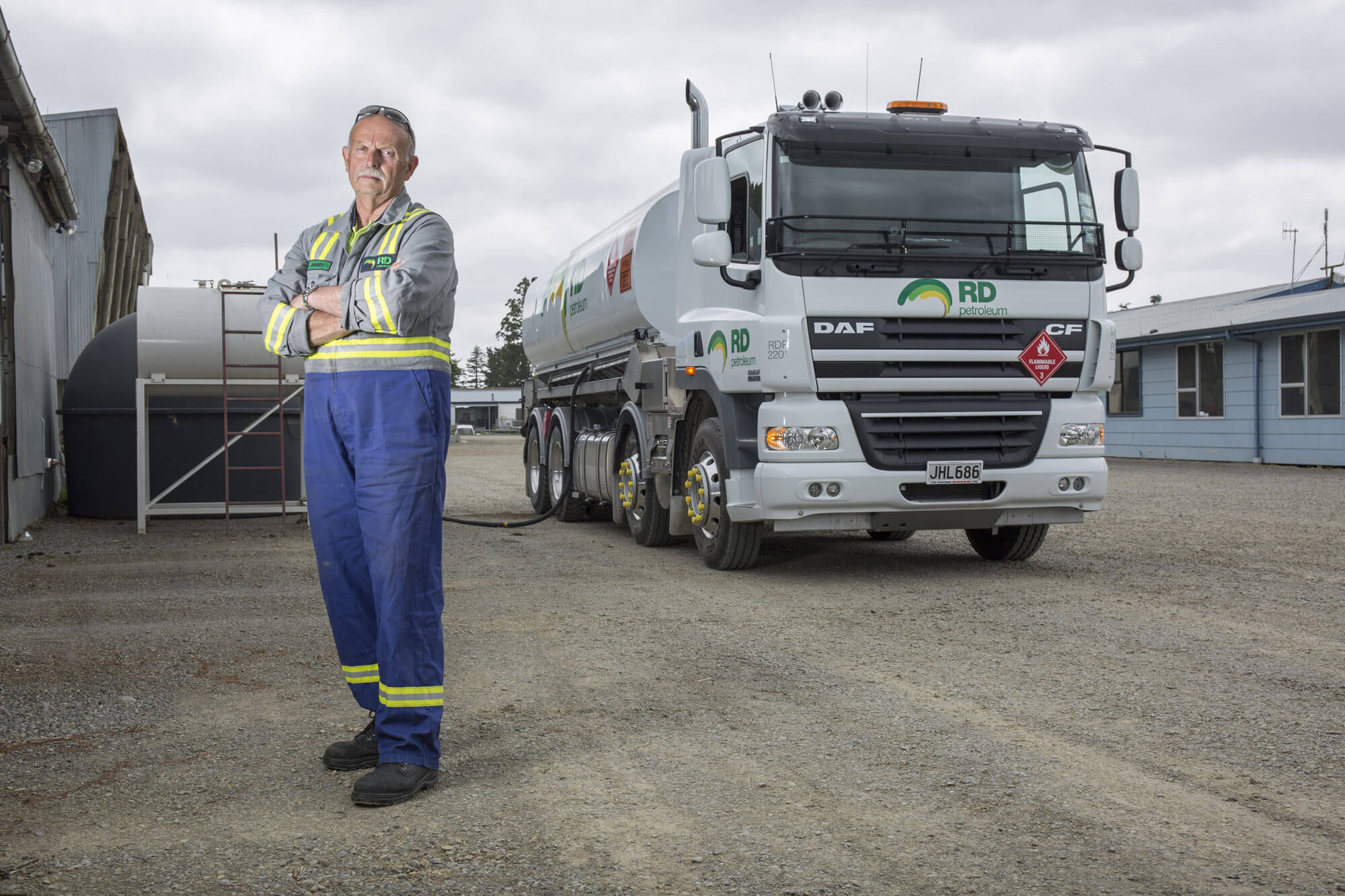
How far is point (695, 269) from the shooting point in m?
9.60

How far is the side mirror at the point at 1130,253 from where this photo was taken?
28.4 ft

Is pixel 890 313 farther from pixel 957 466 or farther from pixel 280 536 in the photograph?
pixel 280 536

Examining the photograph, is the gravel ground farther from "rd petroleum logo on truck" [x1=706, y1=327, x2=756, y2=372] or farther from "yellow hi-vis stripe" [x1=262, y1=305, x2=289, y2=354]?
"rd petroleum logo on truck" [x1=706, y1=327, x2=756, y2=372]

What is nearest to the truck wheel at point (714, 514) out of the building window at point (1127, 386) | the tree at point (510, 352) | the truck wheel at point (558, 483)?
the truck wheel at point (558, 483)

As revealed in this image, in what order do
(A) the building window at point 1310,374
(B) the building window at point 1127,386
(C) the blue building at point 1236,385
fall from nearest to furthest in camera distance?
(A) the building window at point 1310,374 < (C) the blue building at point 1236,385 < (B) the building window at point 1127,386

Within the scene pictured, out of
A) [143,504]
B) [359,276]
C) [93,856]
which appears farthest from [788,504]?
[143,504]

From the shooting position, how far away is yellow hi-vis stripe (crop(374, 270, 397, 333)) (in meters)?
3.79

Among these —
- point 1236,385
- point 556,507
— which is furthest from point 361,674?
point 1236,385

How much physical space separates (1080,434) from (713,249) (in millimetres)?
2993

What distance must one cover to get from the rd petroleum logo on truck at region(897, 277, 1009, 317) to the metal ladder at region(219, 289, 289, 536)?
329 inches

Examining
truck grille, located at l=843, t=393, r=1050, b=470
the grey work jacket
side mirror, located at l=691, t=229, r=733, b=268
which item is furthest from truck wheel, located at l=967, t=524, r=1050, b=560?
the grey work jacket

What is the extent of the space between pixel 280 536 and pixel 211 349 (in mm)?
2971

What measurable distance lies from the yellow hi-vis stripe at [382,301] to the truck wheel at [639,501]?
22.9 ft

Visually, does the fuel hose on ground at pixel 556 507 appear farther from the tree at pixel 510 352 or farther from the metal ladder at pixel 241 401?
the tree at pixel 510 352
